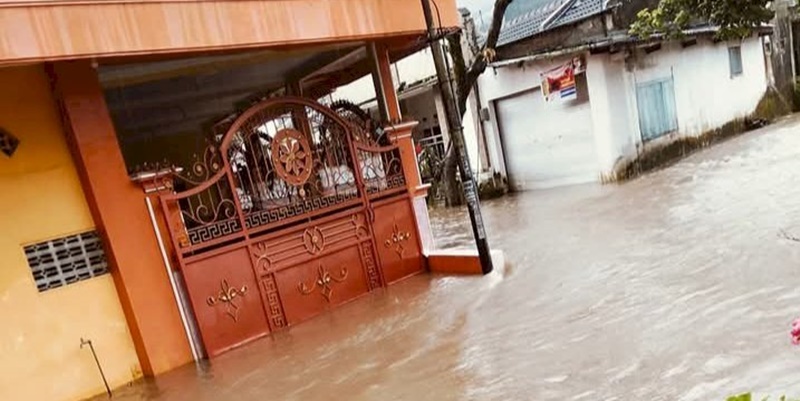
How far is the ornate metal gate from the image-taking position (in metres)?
5.09

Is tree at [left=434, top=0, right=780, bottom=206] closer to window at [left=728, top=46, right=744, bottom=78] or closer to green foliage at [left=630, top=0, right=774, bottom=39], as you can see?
green foliage at [left=630, top=0, right=774, bottom=39]

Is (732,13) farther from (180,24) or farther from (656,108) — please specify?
(656,108)

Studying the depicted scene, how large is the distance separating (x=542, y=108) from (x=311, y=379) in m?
9.03

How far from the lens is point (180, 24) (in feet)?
14.7

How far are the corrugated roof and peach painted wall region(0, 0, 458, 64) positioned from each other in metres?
7.82

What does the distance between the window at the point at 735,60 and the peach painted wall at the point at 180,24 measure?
11.6 metres

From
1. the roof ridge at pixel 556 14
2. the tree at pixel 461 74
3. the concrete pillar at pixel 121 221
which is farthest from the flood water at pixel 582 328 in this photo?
the roof ridge at pixel 556 14

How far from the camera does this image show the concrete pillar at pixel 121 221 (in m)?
4.61

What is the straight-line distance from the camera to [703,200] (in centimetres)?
745

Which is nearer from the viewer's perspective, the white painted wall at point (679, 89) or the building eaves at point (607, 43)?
the building eaves at point (607, 43)

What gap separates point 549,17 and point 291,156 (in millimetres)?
9778

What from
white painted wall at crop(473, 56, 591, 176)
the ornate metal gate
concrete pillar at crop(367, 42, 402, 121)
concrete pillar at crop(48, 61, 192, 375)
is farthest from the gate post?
white painted wall at crop(473, 56, 591, 176)

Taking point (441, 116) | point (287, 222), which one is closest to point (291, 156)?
point (287, 222)

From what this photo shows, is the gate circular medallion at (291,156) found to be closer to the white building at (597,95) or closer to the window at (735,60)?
the white building at (597,95)
